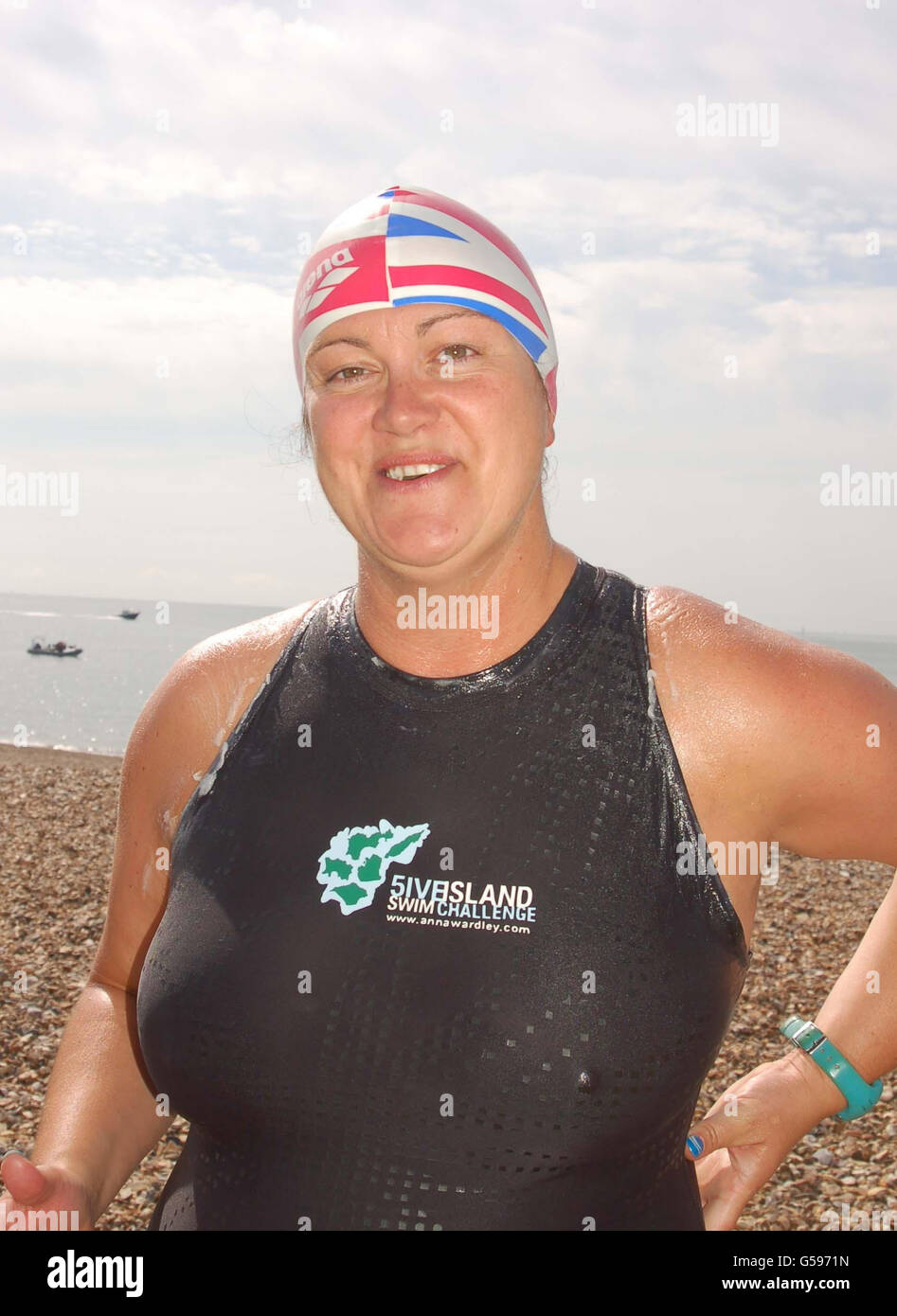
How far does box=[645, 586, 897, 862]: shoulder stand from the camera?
2125 millimetres

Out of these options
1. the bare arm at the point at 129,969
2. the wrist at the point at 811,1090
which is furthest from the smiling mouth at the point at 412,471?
the wrist at the point at 811,1090

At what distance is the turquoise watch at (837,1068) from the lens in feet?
8.43

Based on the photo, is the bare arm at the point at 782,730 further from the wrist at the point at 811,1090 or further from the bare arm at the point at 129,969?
the bare arm at the point at 129,969

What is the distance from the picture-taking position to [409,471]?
7.32 feet

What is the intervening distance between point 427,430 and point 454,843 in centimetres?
85

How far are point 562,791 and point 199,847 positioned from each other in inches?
31.4

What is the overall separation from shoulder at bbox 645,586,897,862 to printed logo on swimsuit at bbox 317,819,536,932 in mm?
466

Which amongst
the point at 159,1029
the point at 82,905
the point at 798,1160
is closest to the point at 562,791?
the point at 159,1029

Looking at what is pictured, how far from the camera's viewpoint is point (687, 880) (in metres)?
2.04

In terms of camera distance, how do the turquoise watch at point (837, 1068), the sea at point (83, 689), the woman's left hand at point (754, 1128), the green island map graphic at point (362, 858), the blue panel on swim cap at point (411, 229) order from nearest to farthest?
the green island map graphic at point (362, 858) < the blue panel on swim cap at point (411, 229) < the woman's left hand at point (754, 1128) < the turquoise watch at point (837, 1068) < the sea at point (83, 689)

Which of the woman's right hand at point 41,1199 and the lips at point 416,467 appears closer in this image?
the woman's right hand at point 41,1199

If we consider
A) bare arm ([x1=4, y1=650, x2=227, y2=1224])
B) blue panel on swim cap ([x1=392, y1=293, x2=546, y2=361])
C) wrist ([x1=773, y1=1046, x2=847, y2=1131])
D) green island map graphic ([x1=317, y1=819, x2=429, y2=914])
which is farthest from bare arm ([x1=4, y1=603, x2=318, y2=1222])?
wrist ([x1=773, y1=1046, x2=847, y2=1131])

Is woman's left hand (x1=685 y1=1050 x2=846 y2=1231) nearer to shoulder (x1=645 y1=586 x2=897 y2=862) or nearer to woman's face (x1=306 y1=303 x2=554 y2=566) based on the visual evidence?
shoulder (x1=645 y1=586 x2=897 y2=862)

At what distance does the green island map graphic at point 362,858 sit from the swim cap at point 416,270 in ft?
3.54
